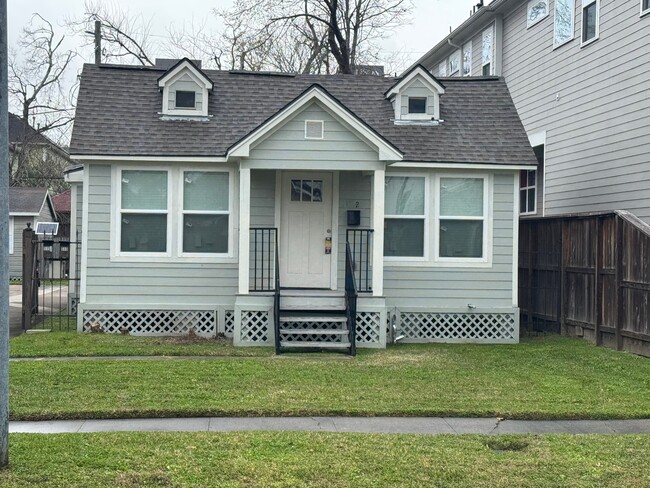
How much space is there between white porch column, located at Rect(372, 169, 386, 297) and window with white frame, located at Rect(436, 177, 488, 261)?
4.85 ft

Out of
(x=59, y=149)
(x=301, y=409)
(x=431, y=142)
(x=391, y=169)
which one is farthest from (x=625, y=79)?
(x=59, y=149)

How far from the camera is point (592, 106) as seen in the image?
1573 centimetres

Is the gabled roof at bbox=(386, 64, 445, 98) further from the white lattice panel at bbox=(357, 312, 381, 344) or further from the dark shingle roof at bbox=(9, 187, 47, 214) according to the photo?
the dark shingle roof at bbox=(9, 187, 47, 214)

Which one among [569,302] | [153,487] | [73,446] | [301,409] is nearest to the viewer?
[153,487]

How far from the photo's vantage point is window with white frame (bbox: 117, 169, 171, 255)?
41.9 ft

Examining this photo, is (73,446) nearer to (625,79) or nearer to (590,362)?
(590,362)

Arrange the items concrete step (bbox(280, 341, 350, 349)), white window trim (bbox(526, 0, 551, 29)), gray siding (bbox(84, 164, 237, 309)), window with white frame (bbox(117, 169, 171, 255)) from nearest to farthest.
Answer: concrete step (bbox(280, 341, 350, 349)) → gray siding (bbox(84, 164, 237, 309)) → window with white frame (bbox(117, 169, 171, 255)) → white window trim (bbox(526, 0, 551, 29))

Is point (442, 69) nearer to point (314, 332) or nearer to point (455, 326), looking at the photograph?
point (455, 326)

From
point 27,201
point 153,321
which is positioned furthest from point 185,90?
point 27,201

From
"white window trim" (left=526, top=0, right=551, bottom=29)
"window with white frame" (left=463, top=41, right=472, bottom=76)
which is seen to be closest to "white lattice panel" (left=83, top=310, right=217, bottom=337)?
"white window trim" (left=526, top=0, right=551, bottom=29)

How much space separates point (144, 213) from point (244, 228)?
2.04 m

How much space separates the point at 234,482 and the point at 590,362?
6880 mm

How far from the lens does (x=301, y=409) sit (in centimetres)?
745

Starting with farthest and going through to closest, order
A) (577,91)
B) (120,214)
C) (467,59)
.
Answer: (467,59)
(577,91)
(120,214)
